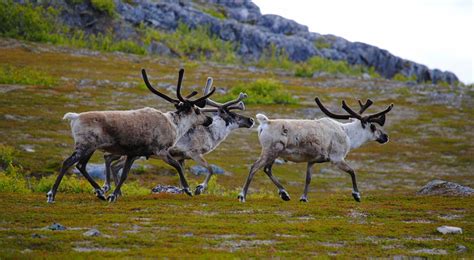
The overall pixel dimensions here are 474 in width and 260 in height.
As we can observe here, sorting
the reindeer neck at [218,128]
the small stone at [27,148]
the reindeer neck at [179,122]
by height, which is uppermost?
the reindeer neck at [179,122]

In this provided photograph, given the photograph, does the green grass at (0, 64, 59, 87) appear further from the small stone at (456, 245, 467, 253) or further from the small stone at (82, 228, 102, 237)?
the small stone at (456, 245, 467, 253)

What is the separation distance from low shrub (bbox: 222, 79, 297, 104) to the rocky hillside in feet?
138

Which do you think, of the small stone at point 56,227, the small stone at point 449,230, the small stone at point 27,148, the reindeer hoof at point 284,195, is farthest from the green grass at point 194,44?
the small stone at point 56,227

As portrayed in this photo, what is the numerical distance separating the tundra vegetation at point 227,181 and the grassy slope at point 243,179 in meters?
0.06

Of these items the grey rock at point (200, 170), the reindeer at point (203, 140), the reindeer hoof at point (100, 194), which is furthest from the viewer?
the grey rock at point (200, 170)

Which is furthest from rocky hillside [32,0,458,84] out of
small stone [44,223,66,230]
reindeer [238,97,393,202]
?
small stone [44,223,66,230]

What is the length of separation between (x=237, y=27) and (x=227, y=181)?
3654 inches

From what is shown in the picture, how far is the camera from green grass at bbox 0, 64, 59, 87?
47812 millimetres

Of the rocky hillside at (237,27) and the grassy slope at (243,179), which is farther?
the rocky hillside at (237,27)

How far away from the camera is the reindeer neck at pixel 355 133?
17.8m

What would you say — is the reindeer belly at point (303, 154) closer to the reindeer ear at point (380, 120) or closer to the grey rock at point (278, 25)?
the reindeer ear at point (380, 120)

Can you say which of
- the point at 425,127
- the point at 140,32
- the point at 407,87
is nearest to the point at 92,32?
the point at 140,32

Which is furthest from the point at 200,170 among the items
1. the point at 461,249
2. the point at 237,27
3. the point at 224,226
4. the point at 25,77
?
the point at 237,27

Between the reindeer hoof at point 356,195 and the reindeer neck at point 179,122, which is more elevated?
the reindeer neck at point 179,122
